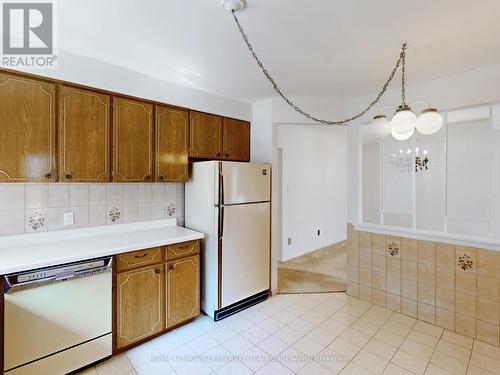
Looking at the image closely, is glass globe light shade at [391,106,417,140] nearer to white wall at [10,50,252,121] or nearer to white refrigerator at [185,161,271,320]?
white refrigerator at [185,161,271,320]

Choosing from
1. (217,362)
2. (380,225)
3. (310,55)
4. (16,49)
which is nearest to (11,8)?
(16,49)

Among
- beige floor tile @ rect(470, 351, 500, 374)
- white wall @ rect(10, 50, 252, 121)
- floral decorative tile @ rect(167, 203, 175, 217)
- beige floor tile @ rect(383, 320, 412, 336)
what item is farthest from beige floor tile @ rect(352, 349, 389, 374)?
white wall @ rect(10, 50, 252, 121)

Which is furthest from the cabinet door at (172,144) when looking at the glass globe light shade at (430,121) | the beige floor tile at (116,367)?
the glass globe light shade at (430,121)

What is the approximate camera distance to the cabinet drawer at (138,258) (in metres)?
2.05

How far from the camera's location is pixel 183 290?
8.00 ft

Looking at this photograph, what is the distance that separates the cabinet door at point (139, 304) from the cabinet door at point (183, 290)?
8 centimetres

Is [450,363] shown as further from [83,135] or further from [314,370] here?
[83,135]

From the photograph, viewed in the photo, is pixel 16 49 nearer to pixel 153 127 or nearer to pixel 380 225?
pixel 153 127

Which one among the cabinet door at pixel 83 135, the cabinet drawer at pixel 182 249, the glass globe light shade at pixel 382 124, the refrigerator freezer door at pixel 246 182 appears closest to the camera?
the glass globe light shade at pixel 382 124

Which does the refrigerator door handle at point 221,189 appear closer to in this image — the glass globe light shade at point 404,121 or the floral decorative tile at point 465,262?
the glass globe light shade at point 404,121

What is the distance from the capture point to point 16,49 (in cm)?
187

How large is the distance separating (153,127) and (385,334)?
3.02m

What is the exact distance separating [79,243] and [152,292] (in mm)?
744

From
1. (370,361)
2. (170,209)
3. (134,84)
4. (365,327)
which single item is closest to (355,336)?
(365,327)
